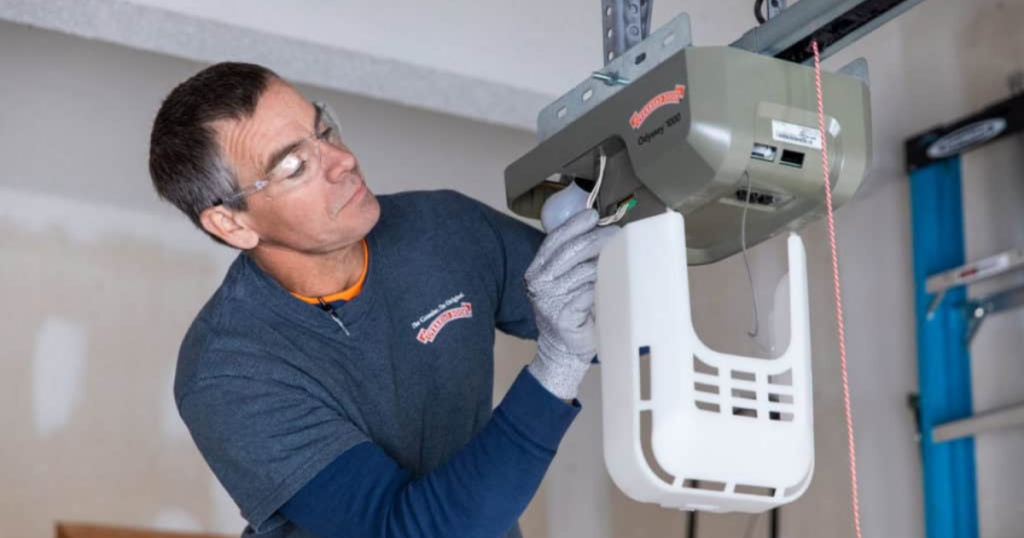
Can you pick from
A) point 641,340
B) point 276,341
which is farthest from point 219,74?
point 641,340

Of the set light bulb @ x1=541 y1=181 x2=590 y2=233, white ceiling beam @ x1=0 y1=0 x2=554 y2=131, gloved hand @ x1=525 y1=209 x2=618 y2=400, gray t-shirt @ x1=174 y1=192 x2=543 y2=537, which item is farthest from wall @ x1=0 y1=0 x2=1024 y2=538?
gloved hand @ x1=525 y1=209 x2=618 y2=400

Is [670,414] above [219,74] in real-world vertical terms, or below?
below

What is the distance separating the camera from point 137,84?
3727 mm

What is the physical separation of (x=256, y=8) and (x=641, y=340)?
5.89ft

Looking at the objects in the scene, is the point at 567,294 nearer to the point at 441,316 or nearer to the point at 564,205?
the point at 564,205

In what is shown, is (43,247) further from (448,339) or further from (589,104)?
(589,104)

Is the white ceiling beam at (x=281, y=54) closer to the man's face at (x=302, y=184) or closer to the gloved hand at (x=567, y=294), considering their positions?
the man's face at (x=302, y=184)

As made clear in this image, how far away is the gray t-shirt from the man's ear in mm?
37

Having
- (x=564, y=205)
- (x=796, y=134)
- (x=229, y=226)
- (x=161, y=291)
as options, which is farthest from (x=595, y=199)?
(x=161, y=291)

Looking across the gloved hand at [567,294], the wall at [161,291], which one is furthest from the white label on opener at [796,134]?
the wall at [161,291]

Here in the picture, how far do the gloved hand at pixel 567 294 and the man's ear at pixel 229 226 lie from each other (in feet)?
1.59

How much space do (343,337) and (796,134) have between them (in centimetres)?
70

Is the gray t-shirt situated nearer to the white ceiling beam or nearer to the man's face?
the man's face

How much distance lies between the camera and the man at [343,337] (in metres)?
1.46
